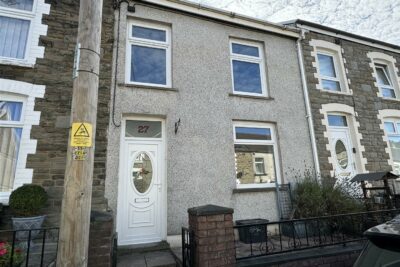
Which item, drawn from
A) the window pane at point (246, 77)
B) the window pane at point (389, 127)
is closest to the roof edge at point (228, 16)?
the window pane at point (246, 77)

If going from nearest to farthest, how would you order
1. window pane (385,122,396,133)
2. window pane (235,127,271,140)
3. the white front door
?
window pane (235,127,271,140) → the white front door → window pane (385,122,396,133)

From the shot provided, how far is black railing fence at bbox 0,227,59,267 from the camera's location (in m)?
2.61

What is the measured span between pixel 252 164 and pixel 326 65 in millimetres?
4862

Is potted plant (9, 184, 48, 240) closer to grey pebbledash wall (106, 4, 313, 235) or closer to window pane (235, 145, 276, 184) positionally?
grey pebbledash wall (106, 4, 313, 235)

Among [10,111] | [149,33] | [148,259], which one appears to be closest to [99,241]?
[148,259]

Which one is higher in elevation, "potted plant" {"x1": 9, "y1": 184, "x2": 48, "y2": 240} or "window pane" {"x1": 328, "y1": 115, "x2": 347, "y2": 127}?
"window pane" {"x1": 328, "y1": 115, "x2": 347, "y2": 127}

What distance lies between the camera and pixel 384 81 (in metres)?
9.22

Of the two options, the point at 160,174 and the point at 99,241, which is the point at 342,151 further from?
the point at 99,241

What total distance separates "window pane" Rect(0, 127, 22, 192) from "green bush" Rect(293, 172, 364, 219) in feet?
19.4

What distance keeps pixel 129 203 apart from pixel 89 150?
3.53 m

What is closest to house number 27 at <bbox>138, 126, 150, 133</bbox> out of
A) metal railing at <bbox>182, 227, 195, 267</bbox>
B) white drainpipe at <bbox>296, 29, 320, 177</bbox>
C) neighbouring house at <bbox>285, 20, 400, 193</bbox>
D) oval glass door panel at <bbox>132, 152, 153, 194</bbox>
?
oval glass door panel at <bbox>132, 152, 153, 194</bbox>

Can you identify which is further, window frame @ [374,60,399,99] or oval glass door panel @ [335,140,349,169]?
window frame @ [374,60,399,99]

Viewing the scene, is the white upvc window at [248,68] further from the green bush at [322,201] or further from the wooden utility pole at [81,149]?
the wooden utility pole at [81,149]

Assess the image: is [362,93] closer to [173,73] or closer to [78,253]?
[173,73]
